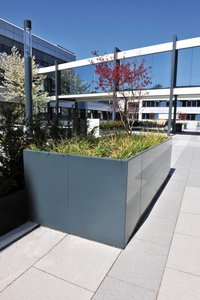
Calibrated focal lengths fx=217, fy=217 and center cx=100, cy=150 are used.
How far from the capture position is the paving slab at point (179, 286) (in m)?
1.94

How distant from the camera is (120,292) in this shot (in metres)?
1.97

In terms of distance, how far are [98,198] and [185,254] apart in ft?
3.97

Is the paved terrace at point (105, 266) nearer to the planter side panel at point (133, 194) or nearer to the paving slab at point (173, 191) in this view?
the planter side panel at point (133, 194)

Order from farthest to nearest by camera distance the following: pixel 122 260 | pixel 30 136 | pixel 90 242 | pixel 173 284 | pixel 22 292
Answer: pixel 30 136, pixel 90 242, pixel 122 260, pixel 173 284, pixel 22 292

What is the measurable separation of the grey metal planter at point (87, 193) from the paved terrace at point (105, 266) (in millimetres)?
168

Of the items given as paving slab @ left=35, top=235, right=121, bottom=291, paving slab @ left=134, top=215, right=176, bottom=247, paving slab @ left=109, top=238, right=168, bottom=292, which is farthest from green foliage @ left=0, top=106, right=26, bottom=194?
paving slab @ left=134, top=215, right=176, bottom=247

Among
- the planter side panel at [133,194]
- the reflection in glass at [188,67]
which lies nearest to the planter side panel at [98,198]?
the planter side panel at [133,194]

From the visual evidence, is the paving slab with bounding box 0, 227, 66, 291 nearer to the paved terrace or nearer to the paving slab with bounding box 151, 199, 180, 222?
the paved terrace

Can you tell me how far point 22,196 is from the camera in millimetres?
3104

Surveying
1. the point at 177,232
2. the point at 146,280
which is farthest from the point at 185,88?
the point at 146,280

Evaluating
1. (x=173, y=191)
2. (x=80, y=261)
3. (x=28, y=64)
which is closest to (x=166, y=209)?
(x=173, y=191)

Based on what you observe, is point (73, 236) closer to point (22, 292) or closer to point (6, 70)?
point (22, 292)

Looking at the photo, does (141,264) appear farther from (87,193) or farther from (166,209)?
(166,209)

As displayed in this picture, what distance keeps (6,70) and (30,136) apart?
844 inches
